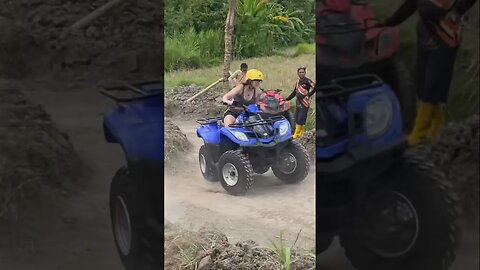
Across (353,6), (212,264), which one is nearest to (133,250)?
(212,264)

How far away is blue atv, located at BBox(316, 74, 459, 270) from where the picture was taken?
131 inches

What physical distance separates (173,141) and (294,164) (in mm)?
791

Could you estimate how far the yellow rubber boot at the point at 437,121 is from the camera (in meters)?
3.31

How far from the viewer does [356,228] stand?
3.48m

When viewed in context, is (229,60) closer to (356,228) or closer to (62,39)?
(62,39)

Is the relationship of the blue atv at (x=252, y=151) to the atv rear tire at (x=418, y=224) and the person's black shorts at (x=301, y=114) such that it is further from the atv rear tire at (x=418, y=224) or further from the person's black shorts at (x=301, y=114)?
the atv rear tire at (x=418, y=224)

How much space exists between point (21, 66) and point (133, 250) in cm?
122

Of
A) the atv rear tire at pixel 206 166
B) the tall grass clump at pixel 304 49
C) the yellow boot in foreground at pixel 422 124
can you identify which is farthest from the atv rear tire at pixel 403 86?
the atv rear tire at pixel 206 166

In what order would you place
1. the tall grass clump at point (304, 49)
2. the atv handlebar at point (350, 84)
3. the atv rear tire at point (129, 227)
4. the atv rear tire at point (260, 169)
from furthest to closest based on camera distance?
the atv rear tire at point (260, 169) < the tall grass clump at point (304, 49) < the atv rear tire at point (129, 227) < the atv handlebar at point (350, 84)

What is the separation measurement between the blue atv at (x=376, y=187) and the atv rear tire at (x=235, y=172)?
0.56m

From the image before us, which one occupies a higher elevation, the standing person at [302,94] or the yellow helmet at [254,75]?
the yellow helmet at [254,75]

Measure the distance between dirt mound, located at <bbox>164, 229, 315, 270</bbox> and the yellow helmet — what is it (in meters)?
1.03

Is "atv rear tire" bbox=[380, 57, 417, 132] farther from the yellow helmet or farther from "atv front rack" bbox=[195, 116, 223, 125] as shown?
"atv front rack" bbox=[195, 116, 223, 125]

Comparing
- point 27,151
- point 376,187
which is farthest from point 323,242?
point 27,151
